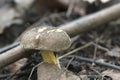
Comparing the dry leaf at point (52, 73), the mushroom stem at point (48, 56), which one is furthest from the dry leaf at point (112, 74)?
the mushroom stem at point (48, 56)

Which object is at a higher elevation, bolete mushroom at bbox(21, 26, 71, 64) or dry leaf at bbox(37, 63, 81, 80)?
bolete mushroom at bbox(21, 26, 71, 64)

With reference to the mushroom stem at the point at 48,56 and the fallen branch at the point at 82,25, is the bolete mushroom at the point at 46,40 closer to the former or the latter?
the mushroom stem at the point at 48,56

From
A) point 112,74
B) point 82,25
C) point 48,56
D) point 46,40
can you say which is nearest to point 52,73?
point 48,56

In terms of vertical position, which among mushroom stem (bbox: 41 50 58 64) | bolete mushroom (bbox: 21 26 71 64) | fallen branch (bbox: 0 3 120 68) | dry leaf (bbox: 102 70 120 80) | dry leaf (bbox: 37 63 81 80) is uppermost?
fallen branch (bbox: 0 3 120 68)

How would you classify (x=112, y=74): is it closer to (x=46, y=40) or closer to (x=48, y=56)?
(x=48, y=56)

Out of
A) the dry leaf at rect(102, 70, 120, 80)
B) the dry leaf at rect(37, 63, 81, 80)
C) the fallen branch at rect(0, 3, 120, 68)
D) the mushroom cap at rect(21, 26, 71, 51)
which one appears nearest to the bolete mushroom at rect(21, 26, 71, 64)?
the mushroom cap at rect(21, 26, 71, 51)

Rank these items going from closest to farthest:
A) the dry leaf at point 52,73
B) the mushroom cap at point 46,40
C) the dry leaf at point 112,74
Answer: the mushroom cap at point 46,40, the dry leaf at point 52,73, the dry leaf at point 112,74

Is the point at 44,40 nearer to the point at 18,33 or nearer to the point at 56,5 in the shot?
the point at 18,33

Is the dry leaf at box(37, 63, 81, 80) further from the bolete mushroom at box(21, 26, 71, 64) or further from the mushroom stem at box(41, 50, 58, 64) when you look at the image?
the bolete mushroom at box(21, 26, 71, 64)
